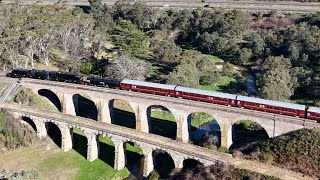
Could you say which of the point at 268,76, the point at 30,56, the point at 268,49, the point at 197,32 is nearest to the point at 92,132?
the point at 30,56

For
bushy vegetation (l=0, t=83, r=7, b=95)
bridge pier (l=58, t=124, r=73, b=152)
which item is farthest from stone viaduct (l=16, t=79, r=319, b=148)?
bridge pier (l=58, t=124, r=73, b=152)

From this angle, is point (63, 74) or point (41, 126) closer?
point (41, 126)

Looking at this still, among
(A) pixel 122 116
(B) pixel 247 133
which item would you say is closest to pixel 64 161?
(A) pixel 122 116

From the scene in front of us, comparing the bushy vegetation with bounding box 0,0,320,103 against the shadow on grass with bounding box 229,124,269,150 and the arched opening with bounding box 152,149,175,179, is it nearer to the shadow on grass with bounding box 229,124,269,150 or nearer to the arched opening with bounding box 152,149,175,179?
the shadow on grass with bounding box 229,124,269,150

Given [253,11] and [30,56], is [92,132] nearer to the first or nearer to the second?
[30,56]

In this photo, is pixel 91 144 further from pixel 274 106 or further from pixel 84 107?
pixel 274 106
